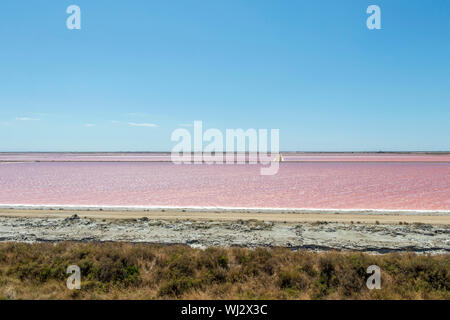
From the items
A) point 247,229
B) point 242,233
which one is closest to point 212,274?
point 242,233

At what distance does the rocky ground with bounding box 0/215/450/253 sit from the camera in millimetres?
8789

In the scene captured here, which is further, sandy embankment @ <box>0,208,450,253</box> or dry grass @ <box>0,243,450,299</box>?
sandy embankment @ <box>0,208,450,253</box>

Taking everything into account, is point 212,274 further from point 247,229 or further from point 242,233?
point 247,229

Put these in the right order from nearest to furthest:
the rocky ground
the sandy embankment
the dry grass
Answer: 1. the dry grass
2. the rocky ground
3. the sandy embankment

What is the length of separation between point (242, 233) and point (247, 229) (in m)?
0.56

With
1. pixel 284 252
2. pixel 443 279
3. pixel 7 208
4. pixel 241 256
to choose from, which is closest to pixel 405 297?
pixel 443 279

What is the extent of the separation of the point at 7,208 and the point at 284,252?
51.3ft

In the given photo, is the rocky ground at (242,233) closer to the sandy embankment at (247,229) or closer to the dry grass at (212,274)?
the sandy embankment at (247,229)

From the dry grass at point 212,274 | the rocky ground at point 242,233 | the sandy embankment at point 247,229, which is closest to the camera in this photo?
the dry grass at point 212,274

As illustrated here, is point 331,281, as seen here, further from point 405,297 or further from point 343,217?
point 343,217

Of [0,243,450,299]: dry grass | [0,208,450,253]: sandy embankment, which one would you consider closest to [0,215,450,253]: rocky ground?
[0,208,450,253]: sandy embankment

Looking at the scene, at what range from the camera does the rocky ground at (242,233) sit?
346 inches

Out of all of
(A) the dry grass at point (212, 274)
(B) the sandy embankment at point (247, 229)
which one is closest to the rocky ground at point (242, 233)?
(B) the sandy embankment at point (247, 229)

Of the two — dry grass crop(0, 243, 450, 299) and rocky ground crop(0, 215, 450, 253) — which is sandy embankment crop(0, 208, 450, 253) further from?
dry grass crop(0, 243, 450, 299)
